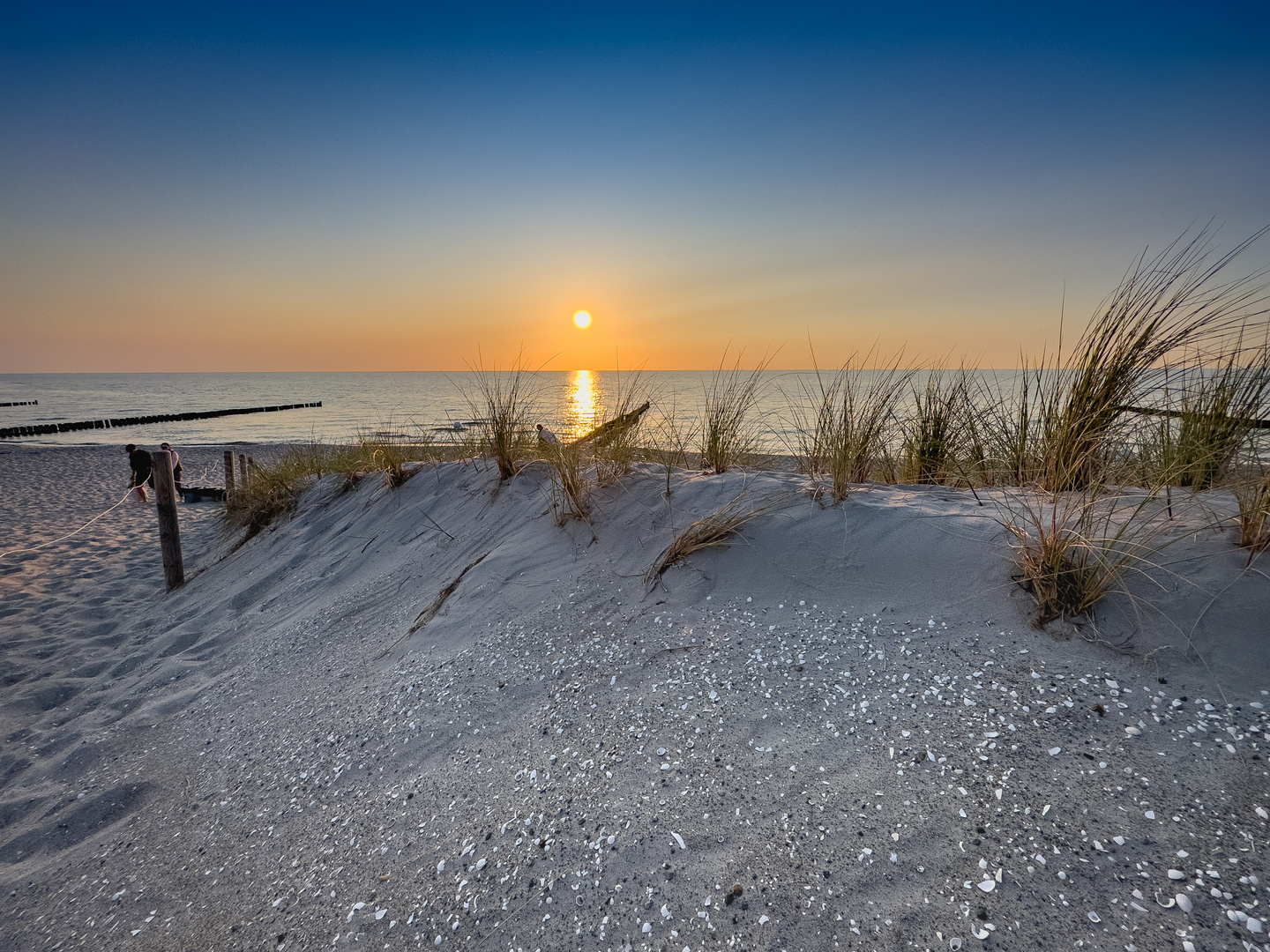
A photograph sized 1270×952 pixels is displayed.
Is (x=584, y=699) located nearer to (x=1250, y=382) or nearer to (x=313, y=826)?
(x=313, y=826)

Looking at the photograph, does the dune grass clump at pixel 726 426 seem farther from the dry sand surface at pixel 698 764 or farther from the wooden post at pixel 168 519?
the wooden post at pixel 168 519

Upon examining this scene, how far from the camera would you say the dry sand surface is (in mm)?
1516

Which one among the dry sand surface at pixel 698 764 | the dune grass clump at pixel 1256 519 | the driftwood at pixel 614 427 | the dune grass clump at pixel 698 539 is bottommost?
the dry sand surface at pixel 698 764

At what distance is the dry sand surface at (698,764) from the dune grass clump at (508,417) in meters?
1.28

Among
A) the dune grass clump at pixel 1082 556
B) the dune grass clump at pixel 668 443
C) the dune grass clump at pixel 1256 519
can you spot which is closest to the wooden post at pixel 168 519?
the dune grass clump at pixel 668 443

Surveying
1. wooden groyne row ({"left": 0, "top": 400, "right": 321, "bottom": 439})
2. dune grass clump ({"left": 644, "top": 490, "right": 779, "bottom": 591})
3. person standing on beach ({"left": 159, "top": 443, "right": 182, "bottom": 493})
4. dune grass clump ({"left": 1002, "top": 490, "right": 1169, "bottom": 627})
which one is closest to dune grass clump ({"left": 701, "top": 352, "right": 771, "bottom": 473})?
dune grass clump ({"left": 644, "top": 490, "right": 779, "bottom": 591})

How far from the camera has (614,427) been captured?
435cm

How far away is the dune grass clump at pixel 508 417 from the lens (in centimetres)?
486

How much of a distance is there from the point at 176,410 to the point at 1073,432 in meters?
46.8

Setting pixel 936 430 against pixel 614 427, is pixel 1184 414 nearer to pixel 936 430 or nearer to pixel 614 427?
pixel 936 430

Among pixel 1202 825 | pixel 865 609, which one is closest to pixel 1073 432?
pixel 865 609

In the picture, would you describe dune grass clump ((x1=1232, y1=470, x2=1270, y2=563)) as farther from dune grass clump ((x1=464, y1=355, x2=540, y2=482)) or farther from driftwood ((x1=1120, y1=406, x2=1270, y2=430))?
dune grass clump ((x1=464, y1=355, x2=540, y2=482))

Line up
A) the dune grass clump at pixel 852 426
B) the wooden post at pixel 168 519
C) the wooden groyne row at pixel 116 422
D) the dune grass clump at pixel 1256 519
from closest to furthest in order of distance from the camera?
1. the dune grass clump at pixel 1256 519
2. the dune grass clump at pixel 852 426
3. the wooden post at pixel 168 519
4. the wooden groyne row at pixel 116 422

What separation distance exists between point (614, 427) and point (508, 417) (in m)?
1.05
